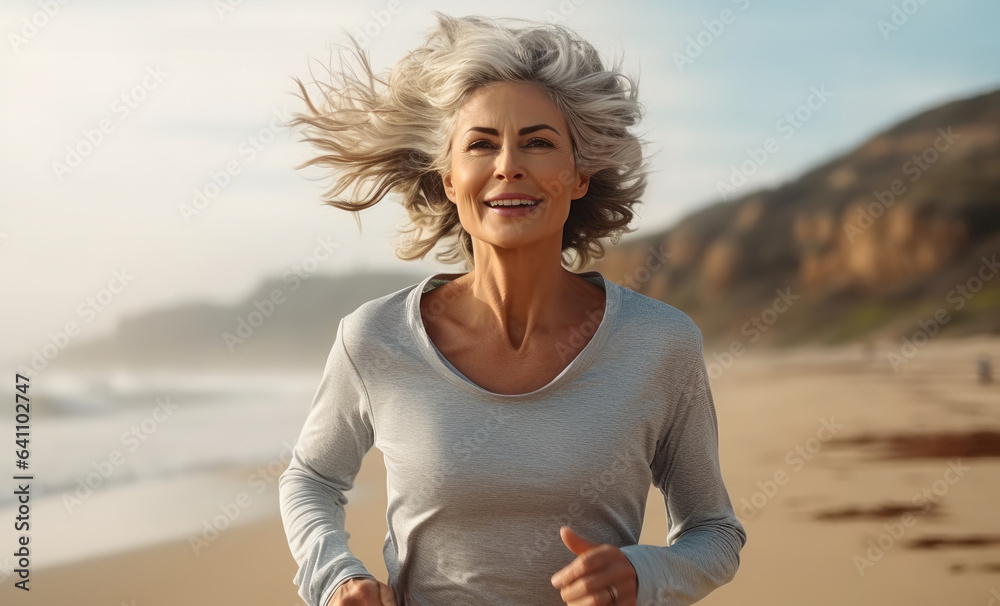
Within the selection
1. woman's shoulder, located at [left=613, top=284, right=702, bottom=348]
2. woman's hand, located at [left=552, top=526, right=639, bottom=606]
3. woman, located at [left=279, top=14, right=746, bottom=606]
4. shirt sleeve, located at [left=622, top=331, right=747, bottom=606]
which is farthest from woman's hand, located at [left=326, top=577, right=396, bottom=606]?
woman's shoulder, located at [left=613, top=284, right=702, bottom=348]

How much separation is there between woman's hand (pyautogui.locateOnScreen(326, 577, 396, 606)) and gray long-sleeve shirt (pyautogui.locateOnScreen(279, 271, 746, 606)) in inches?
1.0

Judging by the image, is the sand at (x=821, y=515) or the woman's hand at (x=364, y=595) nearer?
the woman's hand at (x=364, y=595)

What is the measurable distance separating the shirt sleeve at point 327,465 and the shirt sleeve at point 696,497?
0.46 meters

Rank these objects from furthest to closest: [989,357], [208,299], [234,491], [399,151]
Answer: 1. [208,299]
2. [989,357]
3. [234,491]
4. [399,151]

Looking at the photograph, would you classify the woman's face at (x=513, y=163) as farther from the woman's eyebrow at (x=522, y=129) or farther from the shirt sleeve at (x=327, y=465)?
the shirt sleeve at (x=327, y=465)

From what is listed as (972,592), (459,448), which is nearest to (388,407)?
(459,448)

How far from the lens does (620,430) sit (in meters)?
1.40

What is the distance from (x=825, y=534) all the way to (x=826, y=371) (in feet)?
9.14

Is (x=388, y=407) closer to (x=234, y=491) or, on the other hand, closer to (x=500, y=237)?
(x=500, y=237)

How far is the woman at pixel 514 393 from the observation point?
1.39m

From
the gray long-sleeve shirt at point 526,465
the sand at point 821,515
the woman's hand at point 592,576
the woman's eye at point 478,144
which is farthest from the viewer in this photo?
the sand at point 821,515

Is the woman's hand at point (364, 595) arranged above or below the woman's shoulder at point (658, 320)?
below

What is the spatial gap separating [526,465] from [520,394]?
0.11 m

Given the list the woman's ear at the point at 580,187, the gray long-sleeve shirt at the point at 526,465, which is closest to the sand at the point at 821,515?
the gray long-sleeve shirt at the point at 526,465
